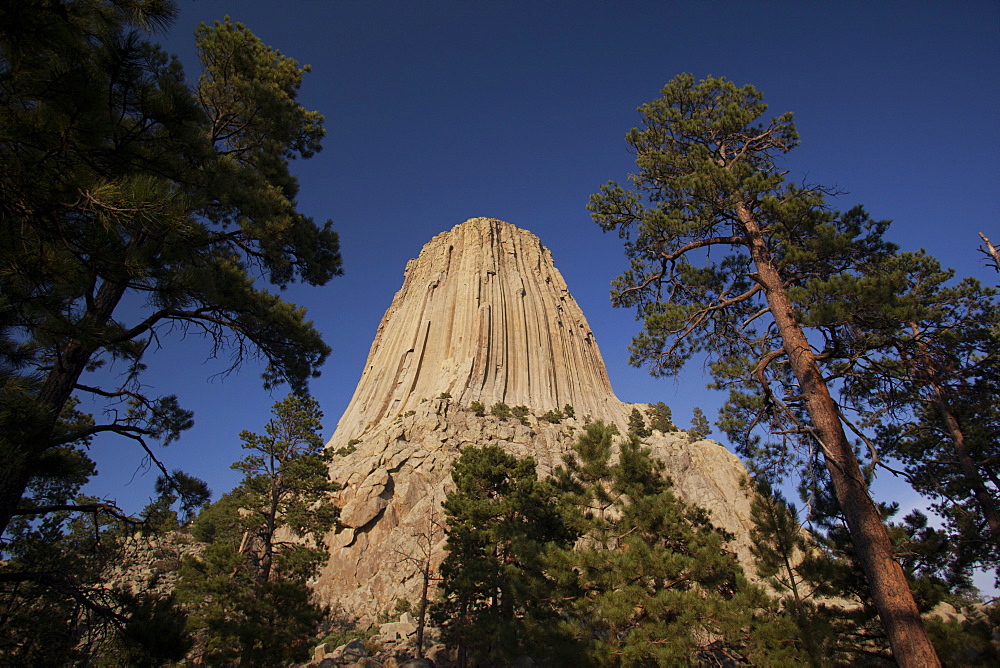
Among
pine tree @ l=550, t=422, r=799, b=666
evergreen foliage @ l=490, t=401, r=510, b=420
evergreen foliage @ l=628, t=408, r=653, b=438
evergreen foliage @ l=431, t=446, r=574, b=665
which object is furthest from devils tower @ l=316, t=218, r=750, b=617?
pine tree @ l=550, t=422, r=799, b=666

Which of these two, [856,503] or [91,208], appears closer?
[91,208]

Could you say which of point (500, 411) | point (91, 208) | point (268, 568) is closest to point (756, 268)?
point (91, 208)

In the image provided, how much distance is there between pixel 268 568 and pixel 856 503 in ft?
48.0

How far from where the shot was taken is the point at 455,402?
A: 41.3m

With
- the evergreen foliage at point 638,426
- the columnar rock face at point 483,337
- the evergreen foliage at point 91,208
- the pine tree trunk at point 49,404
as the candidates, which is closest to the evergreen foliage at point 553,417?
Result: the columnar rock face at point 483,337

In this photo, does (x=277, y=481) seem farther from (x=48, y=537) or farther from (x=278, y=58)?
(x=278, y=58)

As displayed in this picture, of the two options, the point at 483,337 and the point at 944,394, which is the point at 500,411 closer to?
the point at 483,337

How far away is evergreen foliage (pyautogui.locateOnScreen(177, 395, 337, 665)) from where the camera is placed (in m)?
11.4

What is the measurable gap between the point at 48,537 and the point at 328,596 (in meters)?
19.5

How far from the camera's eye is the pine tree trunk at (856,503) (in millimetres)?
4902

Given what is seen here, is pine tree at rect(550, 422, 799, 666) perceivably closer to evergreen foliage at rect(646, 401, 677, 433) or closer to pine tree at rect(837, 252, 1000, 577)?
pine tree at rect(837, 252, 1000, 577)

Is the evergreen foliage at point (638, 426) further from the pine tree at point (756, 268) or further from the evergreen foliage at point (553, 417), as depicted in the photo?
the pine tree at point (756, 268)

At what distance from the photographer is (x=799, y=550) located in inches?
295

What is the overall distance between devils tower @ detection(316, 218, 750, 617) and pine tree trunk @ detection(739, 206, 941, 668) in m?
12.3
